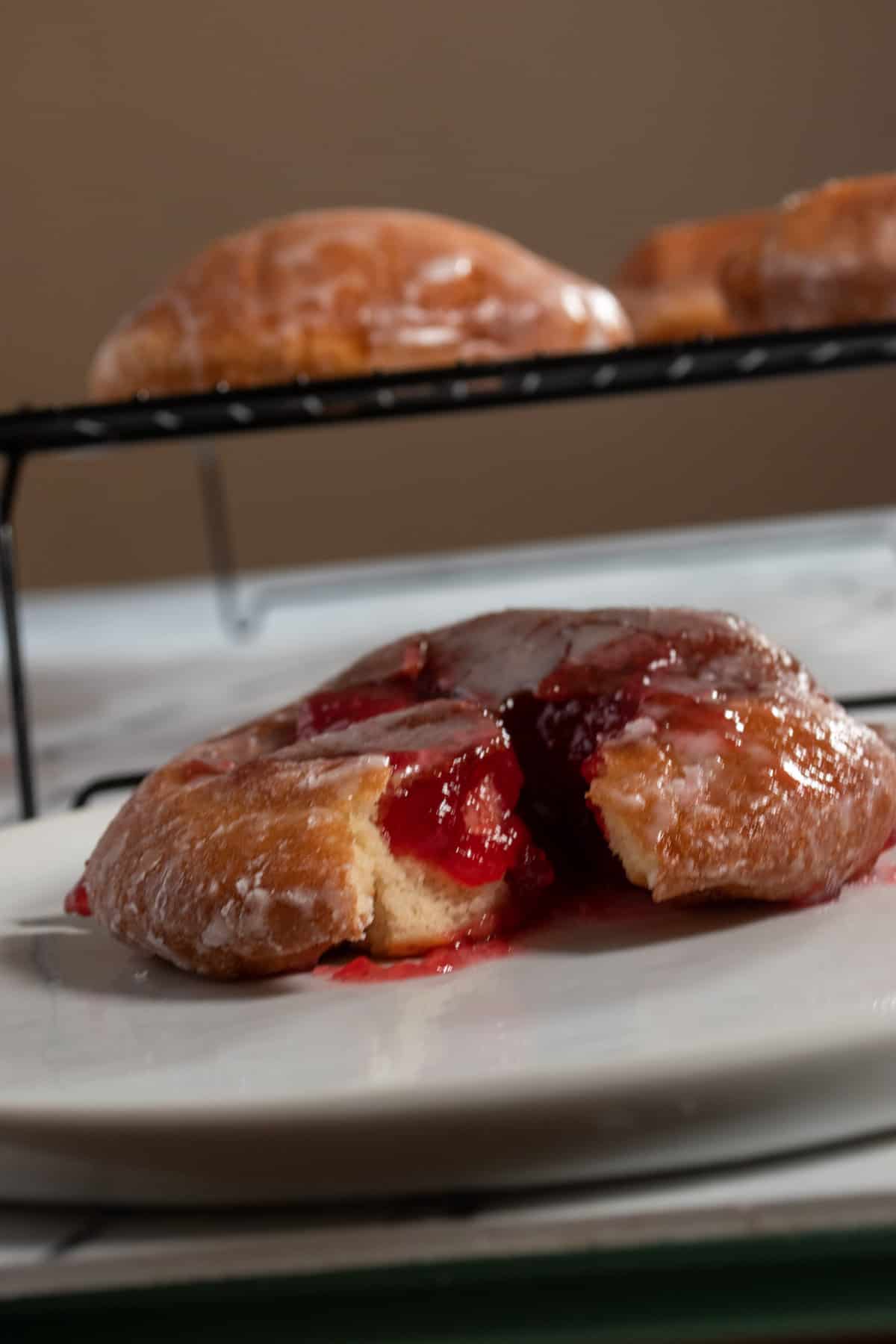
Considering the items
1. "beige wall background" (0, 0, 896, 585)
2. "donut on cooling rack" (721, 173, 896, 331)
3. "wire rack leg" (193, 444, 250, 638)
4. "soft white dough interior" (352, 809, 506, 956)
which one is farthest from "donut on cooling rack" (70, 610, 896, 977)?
"beige wall background" (0, 0, 896, 585)

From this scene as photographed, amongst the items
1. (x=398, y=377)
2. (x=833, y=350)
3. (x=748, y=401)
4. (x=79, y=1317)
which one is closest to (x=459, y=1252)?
(x=79, y=1317)

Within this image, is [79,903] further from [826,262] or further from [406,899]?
[826,262]

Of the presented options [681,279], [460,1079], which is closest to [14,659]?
[460,1079]

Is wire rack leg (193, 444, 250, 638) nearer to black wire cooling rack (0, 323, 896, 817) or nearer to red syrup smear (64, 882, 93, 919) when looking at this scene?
black wire cooling rack (0, 323, 896, 817)

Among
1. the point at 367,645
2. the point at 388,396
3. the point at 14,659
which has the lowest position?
the point at 367,645

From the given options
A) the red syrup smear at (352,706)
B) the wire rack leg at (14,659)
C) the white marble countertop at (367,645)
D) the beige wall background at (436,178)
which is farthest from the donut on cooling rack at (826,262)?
the beige wall background at (436,178)

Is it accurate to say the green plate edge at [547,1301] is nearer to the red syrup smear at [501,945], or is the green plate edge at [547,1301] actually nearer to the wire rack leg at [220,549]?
the red syrup smear at [501,945]
